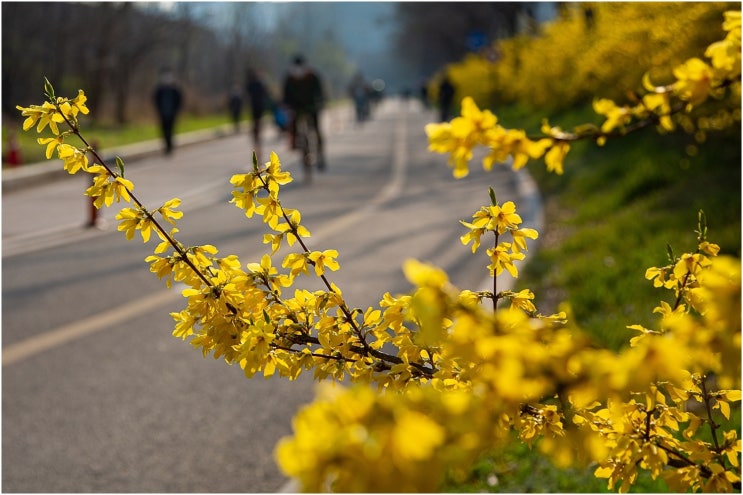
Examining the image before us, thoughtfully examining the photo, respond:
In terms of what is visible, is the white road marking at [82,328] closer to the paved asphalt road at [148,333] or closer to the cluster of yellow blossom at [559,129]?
the paved asphalt road at [148,333]

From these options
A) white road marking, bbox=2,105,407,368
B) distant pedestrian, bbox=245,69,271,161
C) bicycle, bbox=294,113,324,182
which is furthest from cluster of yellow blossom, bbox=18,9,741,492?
distant pedestrian, bbox=245,69,271,161

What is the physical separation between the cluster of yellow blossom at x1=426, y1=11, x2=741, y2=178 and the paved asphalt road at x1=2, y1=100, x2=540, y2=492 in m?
3.15

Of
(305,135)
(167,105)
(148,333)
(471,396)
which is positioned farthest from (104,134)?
(471,396)

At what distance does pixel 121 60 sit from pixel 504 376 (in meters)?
33.7

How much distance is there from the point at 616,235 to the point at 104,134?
743 inches

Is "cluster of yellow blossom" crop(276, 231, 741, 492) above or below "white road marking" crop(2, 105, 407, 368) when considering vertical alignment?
above

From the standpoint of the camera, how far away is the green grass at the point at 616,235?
4.00 meters

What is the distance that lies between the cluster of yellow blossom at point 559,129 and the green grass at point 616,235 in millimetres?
1703

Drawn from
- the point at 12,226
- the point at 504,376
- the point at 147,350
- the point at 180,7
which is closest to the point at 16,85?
the point at 180,7

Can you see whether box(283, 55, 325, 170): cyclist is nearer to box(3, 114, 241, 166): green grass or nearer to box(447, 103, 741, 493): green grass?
box(3, 114, 241, 166): green grass

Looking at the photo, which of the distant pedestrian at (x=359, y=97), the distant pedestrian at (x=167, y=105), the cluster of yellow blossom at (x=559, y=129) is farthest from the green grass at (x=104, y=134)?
the cluster of yellow blossom at (x=559, y=129)

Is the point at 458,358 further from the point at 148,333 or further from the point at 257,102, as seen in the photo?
the point at 257,102

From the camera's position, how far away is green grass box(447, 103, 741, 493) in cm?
400

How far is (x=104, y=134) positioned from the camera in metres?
24.0
